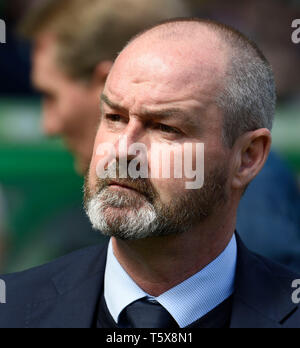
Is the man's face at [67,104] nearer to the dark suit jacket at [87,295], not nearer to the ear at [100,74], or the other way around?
the ear at [100,74]

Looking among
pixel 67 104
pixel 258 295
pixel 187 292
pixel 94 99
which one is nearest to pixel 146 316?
pixel 187 292

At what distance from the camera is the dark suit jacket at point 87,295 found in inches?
95.7

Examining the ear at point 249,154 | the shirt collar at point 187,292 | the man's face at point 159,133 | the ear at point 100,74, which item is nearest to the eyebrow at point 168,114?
the man's face at point 159,133

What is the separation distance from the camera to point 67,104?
4074 mm

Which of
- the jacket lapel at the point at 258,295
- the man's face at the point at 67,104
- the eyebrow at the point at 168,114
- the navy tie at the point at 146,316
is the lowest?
the navy tie at the point at 146,316

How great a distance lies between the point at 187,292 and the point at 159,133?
532mm

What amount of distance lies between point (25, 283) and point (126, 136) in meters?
0.72

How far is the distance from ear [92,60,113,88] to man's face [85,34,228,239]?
143cm

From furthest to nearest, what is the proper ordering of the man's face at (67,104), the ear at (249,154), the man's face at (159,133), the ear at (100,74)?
the man's face at (67,104)
the ear at (100,74)
the ear at (249,154)
the man's face at (159,133)

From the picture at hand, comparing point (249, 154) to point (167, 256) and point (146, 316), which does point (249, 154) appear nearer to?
point (167, 256)

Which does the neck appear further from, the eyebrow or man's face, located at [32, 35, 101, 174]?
man's face, located at [32, 35, 101, 174]

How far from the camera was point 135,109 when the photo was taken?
7.76 feet

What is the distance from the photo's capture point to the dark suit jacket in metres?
2.43
